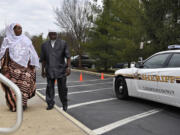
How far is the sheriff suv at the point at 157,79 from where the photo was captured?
5.65 m

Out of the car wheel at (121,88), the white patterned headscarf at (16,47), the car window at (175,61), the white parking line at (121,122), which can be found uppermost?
the white patterned headscarf at (16,47)

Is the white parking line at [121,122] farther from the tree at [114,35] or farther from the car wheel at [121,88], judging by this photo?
the tree at [114,35]

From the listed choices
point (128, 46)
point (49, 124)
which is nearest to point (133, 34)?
point (128, 46)

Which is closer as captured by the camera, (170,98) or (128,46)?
(170,98)

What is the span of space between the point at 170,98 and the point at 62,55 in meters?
2.72

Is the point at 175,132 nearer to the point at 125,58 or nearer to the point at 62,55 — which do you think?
the point at 62,55

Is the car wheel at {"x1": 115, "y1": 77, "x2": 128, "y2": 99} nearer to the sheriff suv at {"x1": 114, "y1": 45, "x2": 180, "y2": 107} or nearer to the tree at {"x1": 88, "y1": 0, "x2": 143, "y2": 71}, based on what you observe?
the sheriff suv at {"x1": 114, "y1": 45, "x2": 180, "y2": 107}

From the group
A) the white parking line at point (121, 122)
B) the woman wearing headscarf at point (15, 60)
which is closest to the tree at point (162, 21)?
the white parking line at point (121, 122)

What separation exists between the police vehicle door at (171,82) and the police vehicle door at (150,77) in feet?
0.60

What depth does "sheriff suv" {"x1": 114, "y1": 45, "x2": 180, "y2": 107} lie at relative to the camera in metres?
5.65

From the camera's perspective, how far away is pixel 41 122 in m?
4.53

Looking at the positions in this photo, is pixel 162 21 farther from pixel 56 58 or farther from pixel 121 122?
pixel 121 122

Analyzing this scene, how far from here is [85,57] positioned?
91.0ft

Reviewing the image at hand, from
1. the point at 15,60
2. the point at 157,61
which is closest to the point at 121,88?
the point at 157,61
